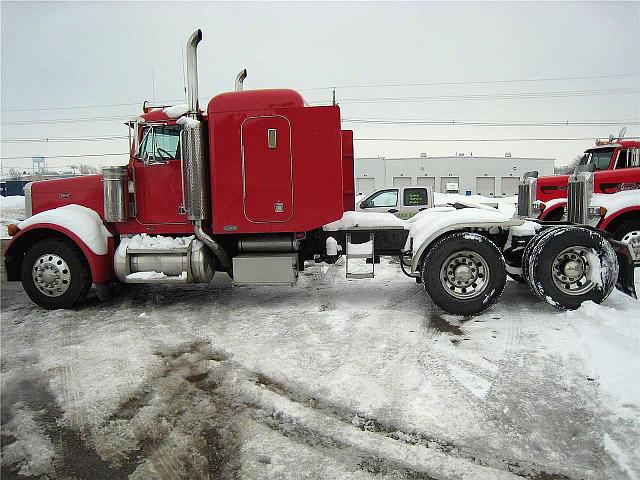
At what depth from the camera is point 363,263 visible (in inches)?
299

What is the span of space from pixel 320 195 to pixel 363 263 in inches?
52.7

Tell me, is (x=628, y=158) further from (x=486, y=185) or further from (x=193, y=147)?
(x=486, y=185)

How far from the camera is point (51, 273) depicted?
725 centimetres

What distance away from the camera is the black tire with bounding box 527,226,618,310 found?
6527 millimetres

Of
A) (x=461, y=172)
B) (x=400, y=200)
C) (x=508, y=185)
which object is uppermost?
(x=461, y=172)

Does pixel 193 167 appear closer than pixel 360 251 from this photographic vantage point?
Yes

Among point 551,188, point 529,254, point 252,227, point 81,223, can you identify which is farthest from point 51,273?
point 551,188

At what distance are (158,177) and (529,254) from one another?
5647 mm

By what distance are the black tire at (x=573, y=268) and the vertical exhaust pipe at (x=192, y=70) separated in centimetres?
529

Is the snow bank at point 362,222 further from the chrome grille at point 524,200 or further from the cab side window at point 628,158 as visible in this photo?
the cab side window at point 628,158

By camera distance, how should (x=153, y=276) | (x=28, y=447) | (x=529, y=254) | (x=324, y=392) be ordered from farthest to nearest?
(x=153, y=276) → (x=529, y=254) → (x=324, y=392) → (x=28, y=447)

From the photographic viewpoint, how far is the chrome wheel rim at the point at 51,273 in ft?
23.8

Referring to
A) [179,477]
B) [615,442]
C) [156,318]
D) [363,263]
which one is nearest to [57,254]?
[156,318]

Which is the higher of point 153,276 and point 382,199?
point 382,199
